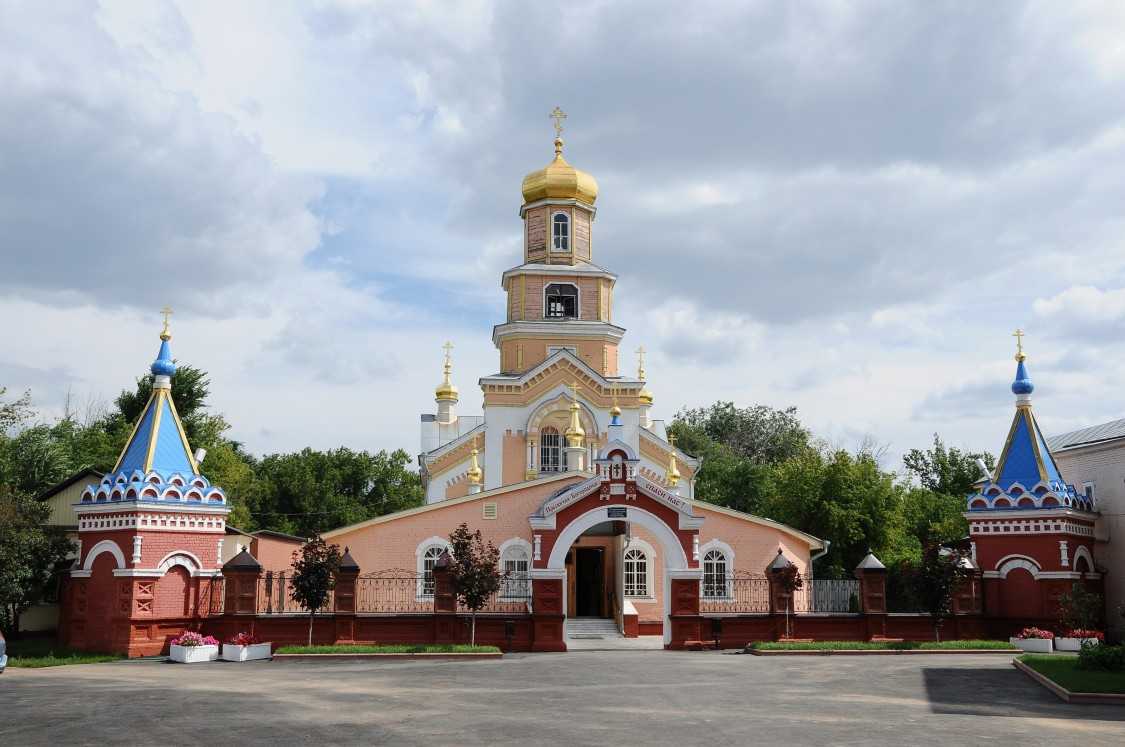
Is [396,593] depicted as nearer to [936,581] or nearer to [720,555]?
[720,555]

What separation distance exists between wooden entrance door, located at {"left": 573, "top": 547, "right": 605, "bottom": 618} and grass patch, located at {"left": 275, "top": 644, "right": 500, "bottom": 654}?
31.7 feet

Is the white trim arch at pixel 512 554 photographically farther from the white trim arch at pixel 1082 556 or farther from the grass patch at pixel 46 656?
the white trim arch at pixel 1082 556

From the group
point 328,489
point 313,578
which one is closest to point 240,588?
point 313,578

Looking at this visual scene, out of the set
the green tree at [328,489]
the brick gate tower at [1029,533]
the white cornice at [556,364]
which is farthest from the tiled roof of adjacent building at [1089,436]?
the green tree at [328,489]

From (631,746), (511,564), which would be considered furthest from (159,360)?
(631,746)

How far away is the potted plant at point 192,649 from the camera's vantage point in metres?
21.8

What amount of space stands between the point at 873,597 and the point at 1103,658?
24.8ft

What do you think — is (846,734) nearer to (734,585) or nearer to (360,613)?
(360,613)

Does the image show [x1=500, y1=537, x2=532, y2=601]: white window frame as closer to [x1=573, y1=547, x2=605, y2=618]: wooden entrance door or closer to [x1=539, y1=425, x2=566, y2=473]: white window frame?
[x1=573, y1=547, x2=605, y2=618]: wooden entrance door

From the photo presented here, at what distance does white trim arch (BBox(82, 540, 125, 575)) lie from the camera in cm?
2330

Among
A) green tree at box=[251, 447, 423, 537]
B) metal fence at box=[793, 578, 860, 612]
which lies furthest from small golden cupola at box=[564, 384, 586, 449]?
green tree at box=[251, 447, 423, 537]

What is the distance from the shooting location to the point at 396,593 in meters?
29.3

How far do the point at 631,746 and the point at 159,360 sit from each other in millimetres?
18358

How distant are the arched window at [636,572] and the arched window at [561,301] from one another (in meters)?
10.6
